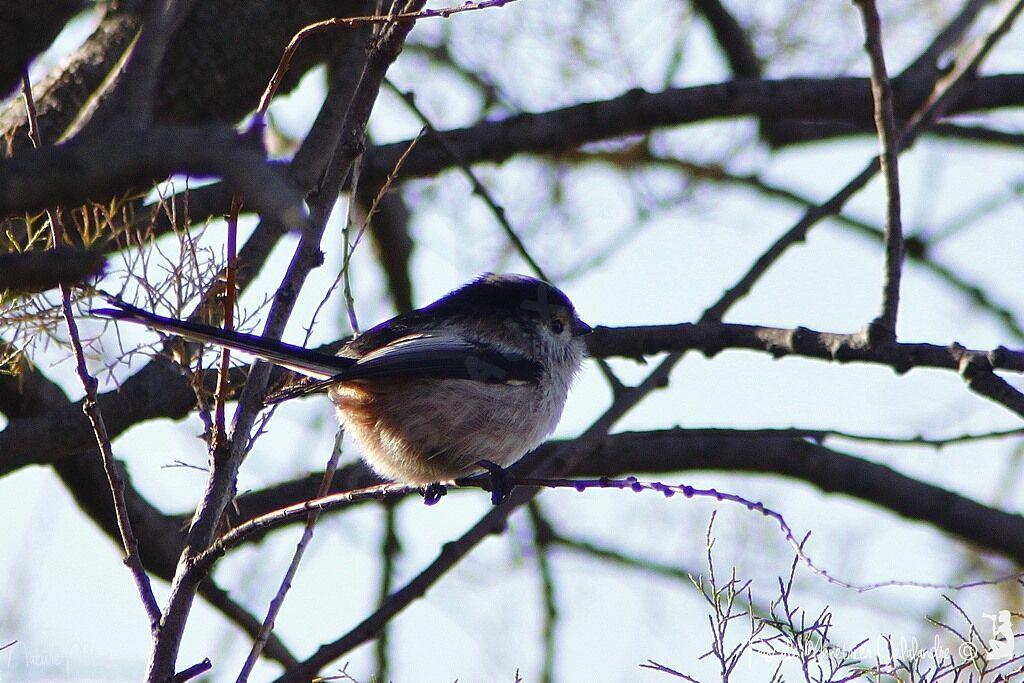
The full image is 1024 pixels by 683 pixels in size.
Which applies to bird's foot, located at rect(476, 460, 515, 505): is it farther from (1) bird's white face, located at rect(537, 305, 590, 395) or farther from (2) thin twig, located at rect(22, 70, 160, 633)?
(2) thin twig, located at rect(22, 70, 160, 633)

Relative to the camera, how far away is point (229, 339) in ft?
9.40

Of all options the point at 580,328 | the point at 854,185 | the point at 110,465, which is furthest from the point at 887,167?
the point at 110,465

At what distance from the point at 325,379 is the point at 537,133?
2.09m

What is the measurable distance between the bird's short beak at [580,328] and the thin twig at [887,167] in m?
1.26

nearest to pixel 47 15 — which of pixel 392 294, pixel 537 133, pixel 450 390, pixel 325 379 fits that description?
pixel 325 379

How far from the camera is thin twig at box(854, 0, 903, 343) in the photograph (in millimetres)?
3468

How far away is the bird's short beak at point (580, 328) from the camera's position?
15.1 ft

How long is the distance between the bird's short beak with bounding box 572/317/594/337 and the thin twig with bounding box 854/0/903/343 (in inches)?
49.8

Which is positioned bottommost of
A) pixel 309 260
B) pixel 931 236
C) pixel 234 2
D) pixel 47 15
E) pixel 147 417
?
pixel 47 15

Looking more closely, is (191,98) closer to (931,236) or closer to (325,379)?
(325,379)

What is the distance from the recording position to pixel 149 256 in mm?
3113

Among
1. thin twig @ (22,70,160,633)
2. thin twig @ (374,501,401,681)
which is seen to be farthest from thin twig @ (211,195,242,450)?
thin twig @ (374,501,401,681)

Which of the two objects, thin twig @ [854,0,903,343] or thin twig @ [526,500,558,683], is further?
thin twig @ [526,500,558,683]

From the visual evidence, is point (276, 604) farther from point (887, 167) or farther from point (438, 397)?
point (887, 167)
